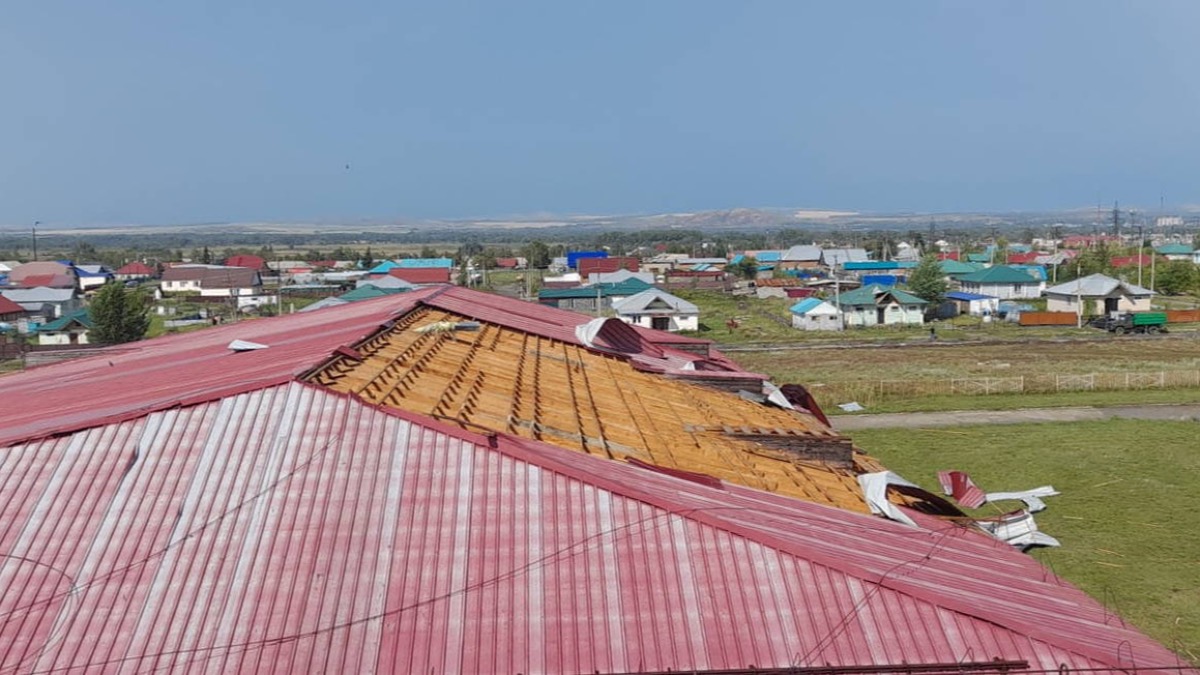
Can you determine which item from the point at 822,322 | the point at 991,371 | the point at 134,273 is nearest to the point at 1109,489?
the point at 991,371

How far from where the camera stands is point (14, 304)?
63.1 meters

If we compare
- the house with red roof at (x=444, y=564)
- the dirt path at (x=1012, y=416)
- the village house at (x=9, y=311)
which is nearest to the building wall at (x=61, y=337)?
the village house at (x=9, y=311)

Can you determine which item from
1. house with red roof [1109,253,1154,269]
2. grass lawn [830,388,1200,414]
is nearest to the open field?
grass lawn [830,388,1200,414]

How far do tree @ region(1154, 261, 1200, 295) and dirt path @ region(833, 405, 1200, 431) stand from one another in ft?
177

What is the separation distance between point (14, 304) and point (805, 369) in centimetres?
5069

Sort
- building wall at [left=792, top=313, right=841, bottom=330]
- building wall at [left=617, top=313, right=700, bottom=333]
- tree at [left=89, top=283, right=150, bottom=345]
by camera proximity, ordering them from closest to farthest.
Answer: tree at [left=89, top=283, right=150, bottom=345] < building wall at [left=617, top=313, right=700, bottom=333] < building wall at [left=792, top=313, right=841, bottom=330]

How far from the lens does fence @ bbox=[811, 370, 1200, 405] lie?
3362cm

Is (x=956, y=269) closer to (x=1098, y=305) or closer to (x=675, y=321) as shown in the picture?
(x=1098, y=305)

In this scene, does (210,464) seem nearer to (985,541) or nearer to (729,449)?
(729,449)

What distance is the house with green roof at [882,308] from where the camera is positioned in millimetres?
60031

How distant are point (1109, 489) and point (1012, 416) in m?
9.15

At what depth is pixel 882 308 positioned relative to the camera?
60.3m

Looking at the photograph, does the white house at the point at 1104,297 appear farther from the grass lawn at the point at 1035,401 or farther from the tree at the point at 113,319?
the tree at the point at 113,319

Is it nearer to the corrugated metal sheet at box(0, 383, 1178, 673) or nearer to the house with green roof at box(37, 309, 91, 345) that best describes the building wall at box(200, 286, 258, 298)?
the house with green roof at box(37, 309, 91, 345)
